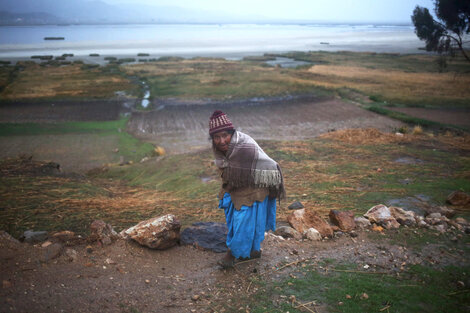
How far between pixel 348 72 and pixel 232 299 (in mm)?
36510

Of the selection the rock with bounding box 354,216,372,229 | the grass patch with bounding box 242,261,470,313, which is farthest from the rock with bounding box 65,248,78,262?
the rock with bounding box 354,216,372,229

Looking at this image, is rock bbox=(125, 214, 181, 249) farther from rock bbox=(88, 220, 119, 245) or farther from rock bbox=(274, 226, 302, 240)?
rock bbox=(274, 226, 302, 240)

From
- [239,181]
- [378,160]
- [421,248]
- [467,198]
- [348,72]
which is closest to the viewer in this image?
[239,181]

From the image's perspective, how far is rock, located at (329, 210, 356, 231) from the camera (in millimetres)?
5090

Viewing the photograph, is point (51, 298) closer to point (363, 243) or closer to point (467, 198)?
point (363, 243)

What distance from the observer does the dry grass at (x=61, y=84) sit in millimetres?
24453

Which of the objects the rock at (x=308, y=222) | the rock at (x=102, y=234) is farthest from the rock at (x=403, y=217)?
the rock at (x=102, y=234)

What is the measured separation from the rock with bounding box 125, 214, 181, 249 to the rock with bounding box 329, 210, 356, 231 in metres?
2.34

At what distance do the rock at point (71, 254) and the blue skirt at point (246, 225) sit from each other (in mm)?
1739

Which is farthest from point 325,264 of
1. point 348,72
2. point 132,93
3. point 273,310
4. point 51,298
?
point 348,72

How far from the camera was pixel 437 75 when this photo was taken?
33.7 m

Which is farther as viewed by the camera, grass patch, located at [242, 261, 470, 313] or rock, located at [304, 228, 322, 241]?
rock, located at [304, 228, 322, 241]

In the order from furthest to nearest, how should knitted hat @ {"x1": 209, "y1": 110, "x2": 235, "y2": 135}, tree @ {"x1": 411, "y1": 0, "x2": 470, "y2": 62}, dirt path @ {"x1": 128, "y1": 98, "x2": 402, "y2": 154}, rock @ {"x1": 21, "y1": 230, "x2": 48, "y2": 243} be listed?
tree @ {"x1": 411, "y1": 0, "x2": 470, "y2": 62}, dirt path @ {"x1": 128, "y1": 98, "x2": 402, "y2": 154}, rock @ {"x1": 21, "y1": 230, "x2": 48, "y2": 243}, knitted hat @ {"x1": 209, "y1": 110, "x2": 235, "y2": 135}

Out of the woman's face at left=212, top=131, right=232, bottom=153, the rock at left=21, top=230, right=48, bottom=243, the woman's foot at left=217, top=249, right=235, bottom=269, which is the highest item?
the woman's face at left=212, top=131, right=232, bottom=153
